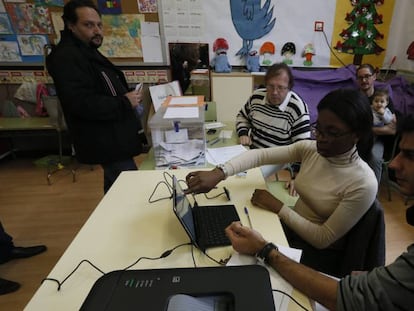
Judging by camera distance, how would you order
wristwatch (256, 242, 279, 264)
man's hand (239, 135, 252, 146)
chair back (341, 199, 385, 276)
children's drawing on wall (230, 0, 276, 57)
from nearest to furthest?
1. wristwatch (256, 242, 279, 264)
2. chair back (341, 199, 385, 276)
3. man's hand (239, 135, 252, 146)
4. children's drawing on wall (230, 0, 276, 57)

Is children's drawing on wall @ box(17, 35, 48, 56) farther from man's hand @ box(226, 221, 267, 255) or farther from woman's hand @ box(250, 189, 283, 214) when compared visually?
man's hand @ box(226, 221, 267, 255)

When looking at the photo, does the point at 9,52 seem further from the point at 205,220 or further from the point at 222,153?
the point at 205,220

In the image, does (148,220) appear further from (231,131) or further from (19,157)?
(19,157)

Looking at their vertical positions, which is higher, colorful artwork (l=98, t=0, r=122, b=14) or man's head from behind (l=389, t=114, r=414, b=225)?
colorful artwork (l=98, t=0, r=122, b=14)

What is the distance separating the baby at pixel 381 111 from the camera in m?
2.37

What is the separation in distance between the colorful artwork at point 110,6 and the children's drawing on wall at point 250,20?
4.01ft

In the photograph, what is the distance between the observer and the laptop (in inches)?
34.8

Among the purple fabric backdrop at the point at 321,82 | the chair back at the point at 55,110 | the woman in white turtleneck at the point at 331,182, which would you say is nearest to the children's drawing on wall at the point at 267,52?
the purple fabric backdrop at the point at 321,82

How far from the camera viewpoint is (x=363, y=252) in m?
1.00

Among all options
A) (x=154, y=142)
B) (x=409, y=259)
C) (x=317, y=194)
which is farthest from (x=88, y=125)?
(x=409, y=259)

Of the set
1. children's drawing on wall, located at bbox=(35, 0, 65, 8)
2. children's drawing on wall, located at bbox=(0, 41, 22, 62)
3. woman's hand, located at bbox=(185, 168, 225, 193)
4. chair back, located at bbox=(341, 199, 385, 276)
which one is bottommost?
chair back, located at bbox=(341, 199, 385, 276)

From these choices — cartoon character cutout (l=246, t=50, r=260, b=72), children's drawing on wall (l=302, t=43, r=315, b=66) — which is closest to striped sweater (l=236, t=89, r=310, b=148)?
cartoon character cutout (l=246, t=50, r=260, b=72)

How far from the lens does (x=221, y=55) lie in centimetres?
309

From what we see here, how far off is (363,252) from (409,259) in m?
0.40
